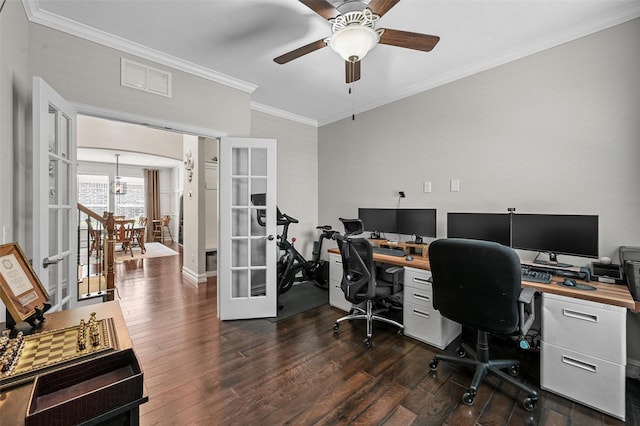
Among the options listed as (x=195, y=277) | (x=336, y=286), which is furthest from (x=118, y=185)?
(x=336, y=286)

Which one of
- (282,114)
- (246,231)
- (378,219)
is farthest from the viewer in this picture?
(282,114)

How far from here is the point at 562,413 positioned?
1699 millimetres

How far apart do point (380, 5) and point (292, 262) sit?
283 cm

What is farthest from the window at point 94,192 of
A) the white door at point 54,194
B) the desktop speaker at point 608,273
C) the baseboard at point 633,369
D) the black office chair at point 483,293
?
the baseboard at point 633,369

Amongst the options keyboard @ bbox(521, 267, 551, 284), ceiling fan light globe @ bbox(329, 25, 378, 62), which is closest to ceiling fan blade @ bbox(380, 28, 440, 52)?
ceiling fan light globe @ bbox(329, 25, 378, 62)

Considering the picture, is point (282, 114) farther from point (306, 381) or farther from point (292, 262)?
point (306, 381)

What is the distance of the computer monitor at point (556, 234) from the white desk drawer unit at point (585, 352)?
474mm

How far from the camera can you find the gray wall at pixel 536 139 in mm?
2067

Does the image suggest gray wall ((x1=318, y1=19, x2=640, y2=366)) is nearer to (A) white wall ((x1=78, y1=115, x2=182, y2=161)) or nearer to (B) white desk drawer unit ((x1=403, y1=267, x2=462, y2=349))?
(B) white desk drawer unit ((x1=403, y1=267, x2=462, y2=349))

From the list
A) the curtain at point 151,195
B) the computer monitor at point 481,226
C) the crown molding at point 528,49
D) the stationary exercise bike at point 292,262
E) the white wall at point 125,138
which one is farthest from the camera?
the curtain at point 151,195

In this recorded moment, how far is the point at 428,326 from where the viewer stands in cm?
252

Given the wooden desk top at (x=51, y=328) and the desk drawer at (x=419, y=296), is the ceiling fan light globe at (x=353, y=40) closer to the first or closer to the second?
the wooden desk top at (x=51, y=328)

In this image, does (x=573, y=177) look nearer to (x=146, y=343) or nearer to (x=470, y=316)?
(x=470, y=316)

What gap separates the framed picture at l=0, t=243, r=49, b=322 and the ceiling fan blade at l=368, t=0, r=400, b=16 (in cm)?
215
